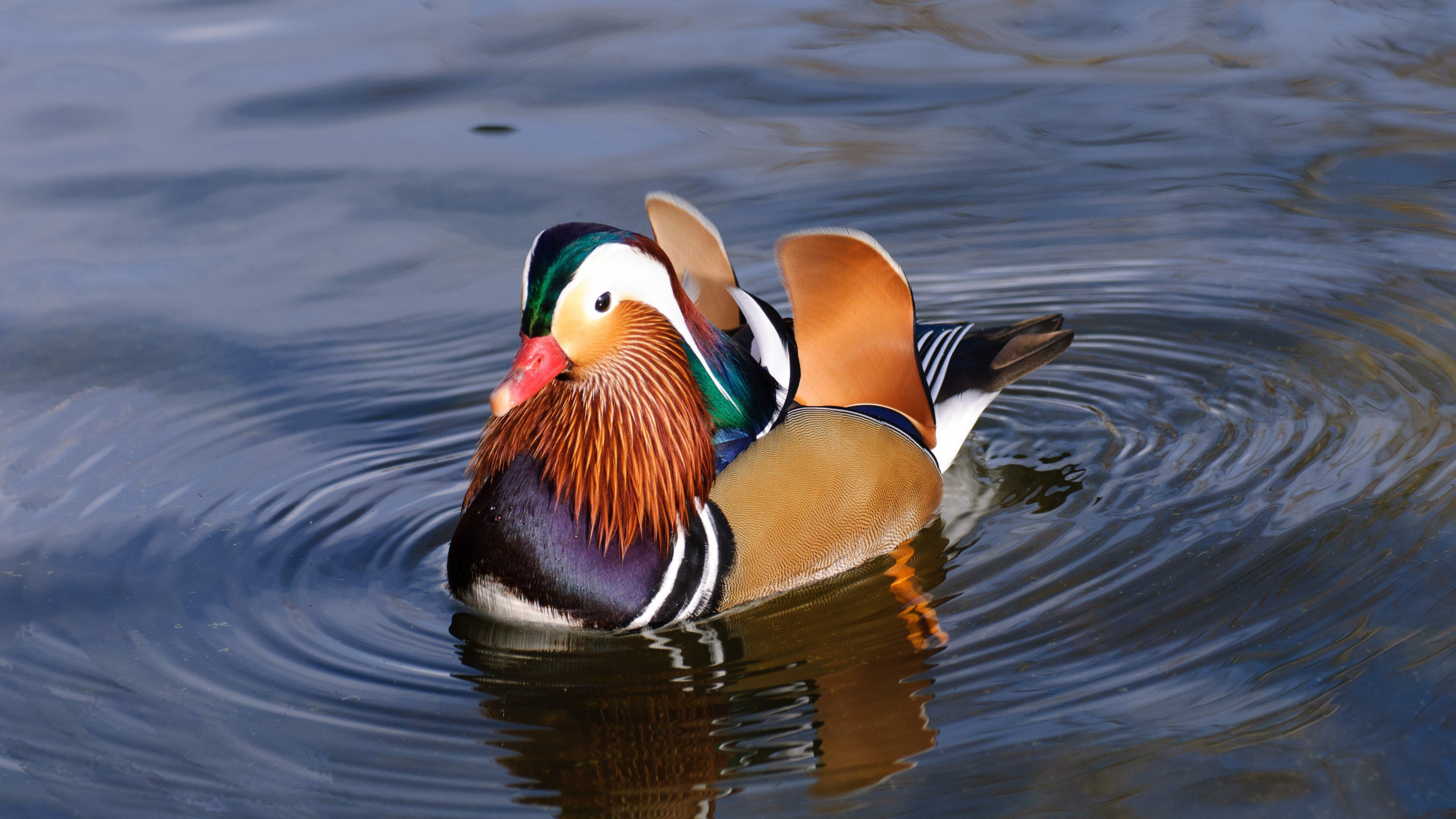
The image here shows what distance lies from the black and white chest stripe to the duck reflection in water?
0.06 m

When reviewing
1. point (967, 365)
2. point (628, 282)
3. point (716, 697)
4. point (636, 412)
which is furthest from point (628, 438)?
point (967, 365)

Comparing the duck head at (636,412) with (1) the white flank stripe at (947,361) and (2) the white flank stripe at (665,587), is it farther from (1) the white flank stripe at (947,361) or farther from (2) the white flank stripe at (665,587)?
(1) the white flank stripe at (947,361)

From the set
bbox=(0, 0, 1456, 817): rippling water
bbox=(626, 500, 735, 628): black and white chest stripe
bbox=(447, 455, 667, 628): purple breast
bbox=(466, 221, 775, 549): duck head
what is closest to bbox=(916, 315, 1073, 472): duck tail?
bbox=(0, 0, 1456, 817): rippling water

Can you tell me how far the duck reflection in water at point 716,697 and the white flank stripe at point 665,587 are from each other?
0.19 ft

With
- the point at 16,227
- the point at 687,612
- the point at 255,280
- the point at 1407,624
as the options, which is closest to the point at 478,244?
the point at 255,280

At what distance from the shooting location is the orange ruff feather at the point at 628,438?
15.1 feet

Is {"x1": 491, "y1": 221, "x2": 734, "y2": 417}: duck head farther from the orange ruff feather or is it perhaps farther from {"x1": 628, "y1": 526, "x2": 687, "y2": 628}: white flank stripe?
{"x1": 628, "y1": 526, "x2": 687, "y2": 628}: white flank stripe

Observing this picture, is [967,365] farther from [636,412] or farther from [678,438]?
[636,412]

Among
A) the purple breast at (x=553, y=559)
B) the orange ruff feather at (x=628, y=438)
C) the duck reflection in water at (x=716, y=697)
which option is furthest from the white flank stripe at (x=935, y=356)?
the purple breast at (x=553, y=559)

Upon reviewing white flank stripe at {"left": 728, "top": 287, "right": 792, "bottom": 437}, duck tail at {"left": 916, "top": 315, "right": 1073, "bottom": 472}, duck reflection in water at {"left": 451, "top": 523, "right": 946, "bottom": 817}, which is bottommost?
duck reflection in water at {"left": 451, "top": 523, "right": 946, "bottom": 817}

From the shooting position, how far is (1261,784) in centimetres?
356

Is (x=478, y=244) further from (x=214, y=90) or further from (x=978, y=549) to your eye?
(x=978, y=549)

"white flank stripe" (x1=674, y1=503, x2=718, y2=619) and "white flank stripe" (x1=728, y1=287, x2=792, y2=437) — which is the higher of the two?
"white flank stripe" (x1=728, y1=287, x2=792, y2=437)

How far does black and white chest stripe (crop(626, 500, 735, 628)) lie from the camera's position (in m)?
4.57
